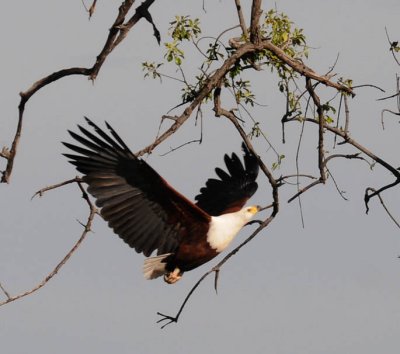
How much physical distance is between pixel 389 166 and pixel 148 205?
1.77 metres

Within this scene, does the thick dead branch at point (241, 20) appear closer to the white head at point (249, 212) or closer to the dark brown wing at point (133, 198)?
the dark brown wing at point (133, 198)

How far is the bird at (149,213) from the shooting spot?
707 centimetres

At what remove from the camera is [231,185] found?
31.1ft

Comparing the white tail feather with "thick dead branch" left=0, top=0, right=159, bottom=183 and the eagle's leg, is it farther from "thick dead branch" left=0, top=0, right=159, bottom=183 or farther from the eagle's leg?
"thick dead branch" left=0, top=0, right=159, bottom=183

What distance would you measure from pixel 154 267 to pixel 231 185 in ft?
5.89

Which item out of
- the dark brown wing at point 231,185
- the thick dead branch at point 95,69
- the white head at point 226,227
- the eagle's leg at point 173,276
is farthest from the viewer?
the dark brown wing at point 231,185

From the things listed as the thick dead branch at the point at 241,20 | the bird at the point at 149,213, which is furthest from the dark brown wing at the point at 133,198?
the thick dead branch at the point at 241,20

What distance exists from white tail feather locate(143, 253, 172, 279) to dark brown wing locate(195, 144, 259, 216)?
4.34 feet

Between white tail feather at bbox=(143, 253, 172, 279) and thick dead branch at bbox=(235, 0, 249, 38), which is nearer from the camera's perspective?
thick dead branch at bbox=(235, 0, 249, 38)

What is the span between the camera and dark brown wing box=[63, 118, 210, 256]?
7.05m

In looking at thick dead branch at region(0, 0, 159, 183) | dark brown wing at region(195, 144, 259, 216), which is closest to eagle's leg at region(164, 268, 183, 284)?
dark brown wing at region(195, 144, 259, 216)

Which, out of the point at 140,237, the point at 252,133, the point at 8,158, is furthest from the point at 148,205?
the point at 8,158

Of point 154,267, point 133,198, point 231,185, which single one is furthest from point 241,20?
point 231,185

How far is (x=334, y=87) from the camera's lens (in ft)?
22.4
